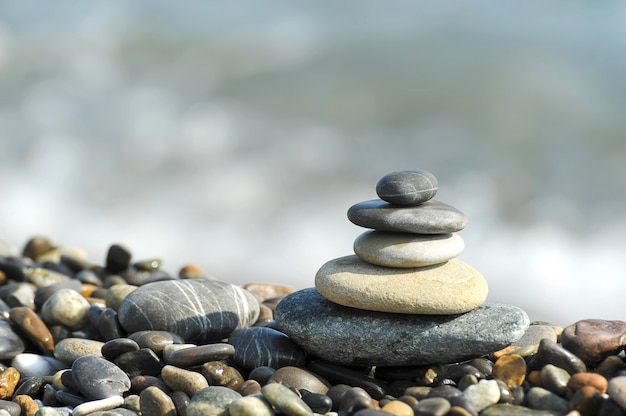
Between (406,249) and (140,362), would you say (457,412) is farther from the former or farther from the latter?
(140,362)

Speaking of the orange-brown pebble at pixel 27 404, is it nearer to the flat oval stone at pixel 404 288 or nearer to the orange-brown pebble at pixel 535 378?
the flat oval stone at pixel 404 288

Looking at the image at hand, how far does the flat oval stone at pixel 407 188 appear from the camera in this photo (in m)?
3.64

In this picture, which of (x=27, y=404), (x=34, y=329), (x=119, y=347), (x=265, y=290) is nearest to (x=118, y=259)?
(x=265, y=290)

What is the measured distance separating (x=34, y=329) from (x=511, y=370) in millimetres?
2800

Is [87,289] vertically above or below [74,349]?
above

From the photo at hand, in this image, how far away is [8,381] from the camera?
3.85 m

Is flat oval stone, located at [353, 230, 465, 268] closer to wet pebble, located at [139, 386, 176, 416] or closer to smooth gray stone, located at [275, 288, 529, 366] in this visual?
smooth gray stone, located at [275, 288, 529, 366]

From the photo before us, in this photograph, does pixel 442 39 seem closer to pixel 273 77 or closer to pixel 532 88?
pixel 532 88

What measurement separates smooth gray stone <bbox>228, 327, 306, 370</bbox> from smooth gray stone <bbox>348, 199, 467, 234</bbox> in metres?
0.76

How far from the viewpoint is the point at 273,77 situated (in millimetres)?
12625

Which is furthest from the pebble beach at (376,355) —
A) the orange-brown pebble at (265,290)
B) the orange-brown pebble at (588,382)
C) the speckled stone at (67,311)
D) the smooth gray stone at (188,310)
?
the orange-brown pebble at (265,290)

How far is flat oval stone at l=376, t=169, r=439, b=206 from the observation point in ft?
12.0

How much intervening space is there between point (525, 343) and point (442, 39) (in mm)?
9505

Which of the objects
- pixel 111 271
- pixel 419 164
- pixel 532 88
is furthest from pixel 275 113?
pixel 111 271
